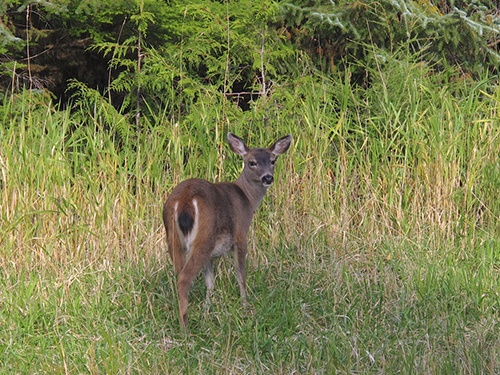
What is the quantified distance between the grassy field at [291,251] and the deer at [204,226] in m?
0.18

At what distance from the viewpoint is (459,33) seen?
7.04 m

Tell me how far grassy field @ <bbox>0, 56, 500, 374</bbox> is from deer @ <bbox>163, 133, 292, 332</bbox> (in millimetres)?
183

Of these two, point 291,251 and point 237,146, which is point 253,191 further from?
point 291,251

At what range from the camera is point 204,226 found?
13.2 feet

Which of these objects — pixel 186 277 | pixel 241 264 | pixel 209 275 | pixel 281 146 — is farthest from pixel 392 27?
pixel 186 277

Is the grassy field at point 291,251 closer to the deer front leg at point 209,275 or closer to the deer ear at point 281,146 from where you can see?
the deer front leg at point 209,275

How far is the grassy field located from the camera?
3545 mm

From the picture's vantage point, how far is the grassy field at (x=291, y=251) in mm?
3545

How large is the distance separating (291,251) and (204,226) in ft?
3.80

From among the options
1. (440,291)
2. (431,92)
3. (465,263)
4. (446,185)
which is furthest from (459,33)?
(440,291)

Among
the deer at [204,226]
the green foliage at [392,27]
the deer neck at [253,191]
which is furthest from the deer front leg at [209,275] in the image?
the green foliage at [392,27]

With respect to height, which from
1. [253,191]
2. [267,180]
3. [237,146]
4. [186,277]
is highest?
[237,146]

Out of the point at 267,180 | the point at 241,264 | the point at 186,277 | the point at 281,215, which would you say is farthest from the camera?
the point at 281,215

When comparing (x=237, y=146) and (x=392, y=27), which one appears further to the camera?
(x=392, y=27)
